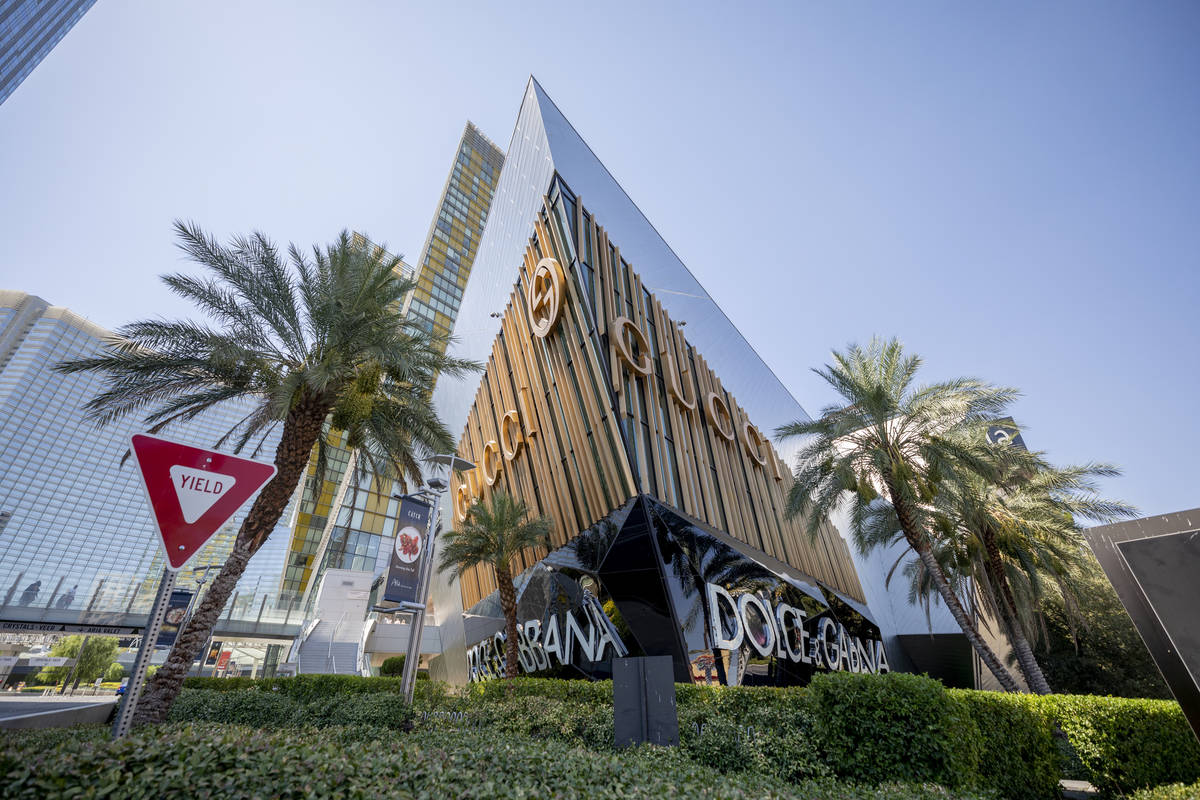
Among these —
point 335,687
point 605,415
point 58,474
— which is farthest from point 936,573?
point 58,474

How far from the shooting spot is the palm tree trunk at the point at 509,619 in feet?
57.3

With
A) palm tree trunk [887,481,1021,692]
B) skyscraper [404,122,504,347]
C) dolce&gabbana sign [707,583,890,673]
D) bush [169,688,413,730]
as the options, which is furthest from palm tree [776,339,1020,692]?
skyscraper [404,122,504,347]

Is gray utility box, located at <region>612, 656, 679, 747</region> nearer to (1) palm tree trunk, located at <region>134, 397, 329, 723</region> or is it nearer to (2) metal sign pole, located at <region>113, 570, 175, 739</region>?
(2) metal sign pole, located at <region>113, 570, 175, 739</region>

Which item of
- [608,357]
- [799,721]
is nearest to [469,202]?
[608,357]

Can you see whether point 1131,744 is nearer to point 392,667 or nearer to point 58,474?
point 392,667

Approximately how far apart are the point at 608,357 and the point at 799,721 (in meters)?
10.5

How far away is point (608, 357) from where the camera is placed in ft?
52.1

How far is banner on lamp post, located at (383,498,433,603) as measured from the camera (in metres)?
13.1

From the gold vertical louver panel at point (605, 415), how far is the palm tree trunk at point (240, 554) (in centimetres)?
788

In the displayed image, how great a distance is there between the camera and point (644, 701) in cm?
627

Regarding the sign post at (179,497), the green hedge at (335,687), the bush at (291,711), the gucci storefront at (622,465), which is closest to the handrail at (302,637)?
the green hedge at (335,687)

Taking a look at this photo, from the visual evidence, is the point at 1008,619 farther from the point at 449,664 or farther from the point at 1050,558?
the point at 449,664

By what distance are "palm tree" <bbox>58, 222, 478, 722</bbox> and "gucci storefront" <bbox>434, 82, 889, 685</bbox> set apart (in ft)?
19.5

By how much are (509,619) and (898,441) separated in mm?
14632
